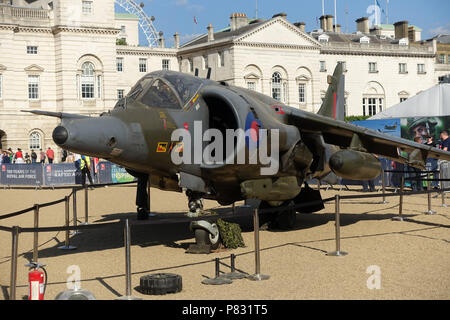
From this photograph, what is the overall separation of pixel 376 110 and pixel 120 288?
7673 cm

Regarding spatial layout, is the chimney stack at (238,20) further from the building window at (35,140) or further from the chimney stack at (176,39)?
the building window at (35,140)

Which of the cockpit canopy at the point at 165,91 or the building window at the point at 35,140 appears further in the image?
the building window at the point at 35,140

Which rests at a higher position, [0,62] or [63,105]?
[0,62]

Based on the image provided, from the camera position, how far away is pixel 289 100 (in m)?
72.5

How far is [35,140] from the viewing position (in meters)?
54.8

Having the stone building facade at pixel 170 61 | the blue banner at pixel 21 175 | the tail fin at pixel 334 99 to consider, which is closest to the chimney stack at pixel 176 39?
the stone building facade at pixel 170 61

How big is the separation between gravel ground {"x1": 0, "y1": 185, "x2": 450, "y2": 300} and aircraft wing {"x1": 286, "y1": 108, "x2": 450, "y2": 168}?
1.60m

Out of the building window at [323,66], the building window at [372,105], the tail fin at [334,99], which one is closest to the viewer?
the tail fin at [334,99]

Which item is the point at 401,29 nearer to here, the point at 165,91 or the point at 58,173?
the point at 58,173

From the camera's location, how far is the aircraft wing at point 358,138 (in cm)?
1159

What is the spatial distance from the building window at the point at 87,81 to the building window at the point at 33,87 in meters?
4.17

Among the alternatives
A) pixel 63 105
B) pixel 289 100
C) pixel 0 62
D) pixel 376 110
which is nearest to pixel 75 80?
pixel 63 105

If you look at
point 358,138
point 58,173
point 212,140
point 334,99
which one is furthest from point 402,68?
point 212,140
